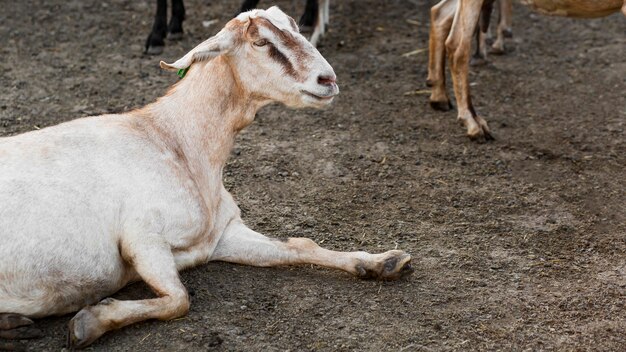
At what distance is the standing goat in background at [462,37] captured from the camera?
24.1 feet

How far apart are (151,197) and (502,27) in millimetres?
5743

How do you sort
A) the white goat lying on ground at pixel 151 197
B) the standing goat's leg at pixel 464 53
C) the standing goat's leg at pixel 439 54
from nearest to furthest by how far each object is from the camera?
the white goat lying on ground at pixel 151 197, the standing goat's leg at pixel 464 53, the standing goat's leg at pixel 439 54

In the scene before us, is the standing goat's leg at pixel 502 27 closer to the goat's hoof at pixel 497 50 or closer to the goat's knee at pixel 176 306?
the goat's hoof at pixel 497 50

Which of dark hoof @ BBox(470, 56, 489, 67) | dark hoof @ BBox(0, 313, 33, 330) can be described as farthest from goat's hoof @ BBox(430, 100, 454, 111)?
dark hoof @ BBox(0, 313, 33, 330)

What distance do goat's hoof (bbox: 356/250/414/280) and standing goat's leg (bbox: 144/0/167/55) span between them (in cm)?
450

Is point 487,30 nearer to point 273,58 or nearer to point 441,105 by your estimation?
point 441,105

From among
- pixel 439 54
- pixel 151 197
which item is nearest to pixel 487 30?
pixel 439 54

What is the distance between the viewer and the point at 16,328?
14.4 feet

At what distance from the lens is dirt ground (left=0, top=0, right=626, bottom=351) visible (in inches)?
186

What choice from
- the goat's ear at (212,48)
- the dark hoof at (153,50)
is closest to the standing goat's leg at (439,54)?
the dark hoof at (153,50)

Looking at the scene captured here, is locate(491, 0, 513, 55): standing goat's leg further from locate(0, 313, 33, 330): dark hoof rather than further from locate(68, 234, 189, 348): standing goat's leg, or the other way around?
locate(0, 313, 33, 330): dark hoof

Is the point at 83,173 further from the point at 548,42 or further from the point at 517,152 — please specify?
the point at 548,42

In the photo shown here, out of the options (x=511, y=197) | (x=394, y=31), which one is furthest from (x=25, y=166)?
(x=394, y=31)

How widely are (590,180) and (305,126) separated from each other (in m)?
2.16
